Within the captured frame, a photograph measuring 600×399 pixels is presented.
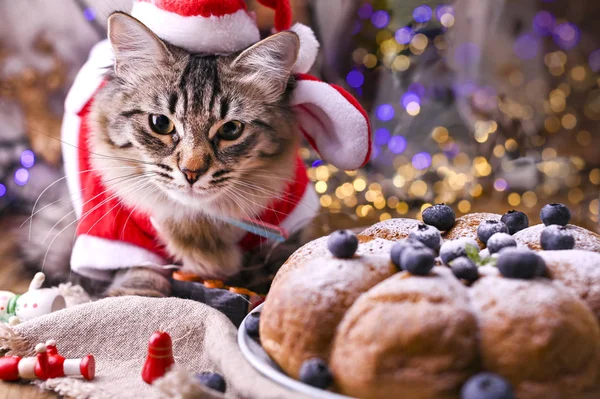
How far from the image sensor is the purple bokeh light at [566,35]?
2.29 metres

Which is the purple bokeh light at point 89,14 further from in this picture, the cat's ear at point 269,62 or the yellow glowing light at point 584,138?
the yellow glowing light at point 584,138

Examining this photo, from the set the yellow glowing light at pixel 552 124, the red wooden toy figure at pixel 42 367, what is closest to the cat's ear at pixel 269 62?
the red wooden toy figure at pixel 42 367

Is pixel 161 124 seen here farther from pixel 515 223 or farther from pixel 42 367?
pixel 515 223

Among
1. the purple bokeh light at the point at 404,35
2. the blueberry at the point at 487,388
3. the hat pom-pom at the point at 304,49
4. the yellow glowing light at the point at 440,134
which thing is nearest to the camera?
the blueberry at the point at 487,388

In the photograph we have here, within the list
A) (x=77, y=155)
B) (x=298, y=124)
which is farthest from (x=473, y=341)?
(x=77, y=155)

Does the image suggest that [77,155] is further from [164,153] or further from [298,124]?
[298,124]

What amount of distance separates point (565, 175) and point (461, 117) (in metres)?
0.49

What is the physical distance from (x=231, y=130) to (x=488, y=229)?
630mm

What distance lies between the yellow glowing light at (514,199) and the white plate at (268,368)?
178cm

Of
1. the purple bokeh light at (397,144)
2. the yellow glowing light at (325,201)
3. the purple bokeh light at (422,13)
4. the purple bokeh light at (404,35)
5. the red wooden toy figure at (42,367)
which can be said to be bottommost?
the yellow glowing light at (325,201)

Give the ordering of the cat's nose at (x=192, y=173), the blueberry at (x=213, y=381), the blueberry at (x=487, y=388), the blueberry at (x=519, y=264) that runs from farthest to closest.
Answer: the cat's nose at (x=192, y=173) → the blueberry at (x=213, y=381) → the blueberry at (x=519, y=264) → the blueberry at (x=487, y=388)

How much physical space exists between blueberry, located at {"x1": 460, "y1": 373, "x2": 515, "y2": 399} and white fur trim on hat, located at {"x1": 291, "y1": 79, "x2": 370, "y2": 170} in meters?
0.79

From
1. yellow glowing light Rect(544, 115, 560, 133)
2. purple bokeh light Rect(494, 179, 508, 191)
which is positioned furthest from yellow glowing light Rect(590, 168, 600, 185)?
purple bokeh light Rect(494, 179, 508, 191)

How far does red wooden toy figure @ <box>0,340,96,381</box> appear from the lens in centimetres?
104
